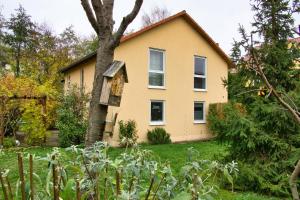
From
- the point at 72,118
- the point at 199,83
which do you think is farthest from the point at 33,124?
the point at 199,83

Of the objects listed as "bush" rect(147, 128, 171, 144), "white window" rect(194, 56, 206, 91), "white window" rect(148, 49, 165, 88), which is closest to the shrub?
"bush" rect(147, 128, 171, 144)

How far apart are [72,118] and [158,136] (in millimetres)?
4106

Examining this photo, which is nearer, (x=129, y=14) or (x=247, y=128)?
(x=129, y=14)

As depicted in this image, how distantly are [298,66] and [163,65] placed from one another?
32.2ft

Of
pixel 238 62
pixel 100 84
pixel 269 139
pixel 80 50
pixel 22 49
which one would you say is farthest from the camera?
pixel 80 50

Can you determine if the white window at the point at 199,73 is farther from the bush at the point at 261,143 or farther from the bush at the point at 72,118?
the bush at the point at 261,143

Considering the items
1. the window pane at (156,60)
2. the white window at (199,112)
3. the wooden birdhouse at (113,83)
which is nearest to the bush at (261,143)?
the wooden birdhouse at (113,83)

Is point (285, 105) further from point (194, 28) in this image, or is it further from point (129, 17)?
point (194, 28)

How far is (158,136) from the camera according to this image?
54.2ft

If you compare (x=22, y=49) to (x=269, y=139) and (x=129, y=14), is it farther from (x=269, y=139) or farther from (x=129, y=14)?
(x=129, y=14)

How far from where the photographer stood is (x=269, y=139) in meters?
7.53

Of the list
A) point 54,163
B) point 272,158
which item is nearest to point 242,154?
point 272,158

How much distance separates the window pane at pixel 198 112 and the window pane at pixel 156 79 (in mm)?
2751

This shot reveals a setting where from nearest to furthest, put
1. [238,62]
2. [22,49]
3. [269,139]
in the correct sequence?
[269,139]
[238,62]
[22,49]
